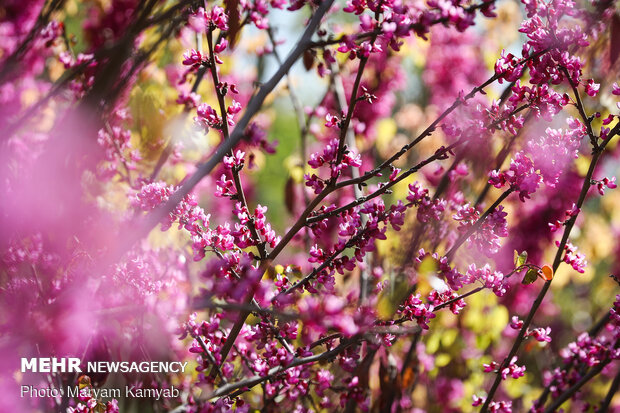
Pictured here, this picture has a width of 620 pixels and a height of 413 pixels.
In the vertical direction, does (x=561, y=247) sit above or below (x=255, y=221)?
below

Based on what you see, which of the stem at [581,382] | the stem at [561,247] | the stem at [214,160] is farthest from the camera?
the stem at [581,382]

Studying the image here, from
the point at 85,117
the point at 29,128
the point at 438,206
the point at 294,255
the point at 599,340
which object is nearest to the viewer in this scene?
the point at 85,117

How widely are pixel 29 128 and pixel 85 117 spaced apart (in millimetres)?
1146

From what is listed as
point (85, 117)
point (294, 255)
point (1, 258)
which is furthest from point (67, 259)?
point (294, 255)

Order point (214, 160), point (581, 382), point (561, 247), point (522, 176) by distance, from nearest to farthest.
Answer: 1. point (214, 160)
2. point (522, 176)
3. point (561, 247)
4. point (581, 382)

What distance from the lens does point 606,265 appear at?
190 inches

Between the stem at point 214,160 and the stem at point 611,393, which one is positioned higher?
the stem at point 214,160

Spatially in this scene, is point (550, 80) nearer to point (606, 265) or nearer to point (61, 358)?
point (61, 358)

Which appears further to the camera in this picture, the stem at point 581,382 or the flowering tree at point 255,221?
the stem at point 581,382

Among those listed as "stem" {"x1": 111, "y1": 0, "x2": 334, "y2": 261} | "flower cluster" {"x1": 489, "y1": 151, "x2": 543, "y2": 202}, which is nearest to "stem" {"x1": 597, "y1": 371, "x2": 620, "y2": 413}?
"flower cluster" {"x1": 489, "y1": 151, "x2": 543, "y2": 202}

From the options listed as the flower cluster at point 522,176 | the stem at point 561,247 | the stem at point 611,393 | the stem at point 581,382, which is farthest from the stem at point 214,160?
the stem at point 611,393

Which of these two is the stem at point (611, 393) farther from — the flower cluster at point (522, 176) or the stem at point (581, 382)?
the flower cluster at point (522, 176)

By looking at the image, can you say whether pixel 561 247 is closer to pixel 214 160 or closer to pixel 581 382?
pixel 581 382

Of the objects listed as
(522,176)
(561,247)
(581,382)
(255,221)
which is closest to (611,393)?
(581,382)
